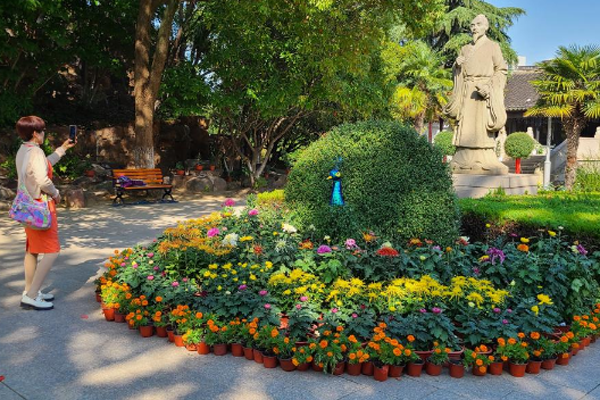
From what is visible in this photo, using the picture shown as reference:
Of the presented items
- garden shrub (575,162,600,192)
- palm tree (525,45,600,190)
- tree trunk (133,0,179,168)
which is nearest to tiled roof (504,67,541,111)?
palm tree (525,45,600,190)

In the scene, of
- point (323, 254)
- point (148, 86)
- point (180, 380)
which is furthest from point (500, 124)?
point (148, 86)

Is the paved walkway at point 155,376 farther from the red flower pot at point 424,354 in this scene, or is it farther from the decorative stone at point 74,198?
the decorative stone at point 74,198

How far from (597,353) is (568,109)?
14767mm

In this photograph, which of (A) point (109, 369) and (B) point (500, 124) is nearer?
(A) point (109, 369)

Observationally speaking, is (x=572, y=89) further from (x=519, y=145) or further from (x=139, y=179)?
(x=139, y=179)

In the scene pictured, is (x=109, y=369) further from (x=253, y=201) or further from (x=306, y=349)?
(x=253, y=201)

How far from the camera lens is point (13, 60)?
46.7ft

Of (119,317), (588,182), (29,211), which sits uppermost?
(29,211)

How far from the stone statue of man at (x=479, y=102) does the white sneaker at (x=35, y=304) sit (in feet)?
23.9

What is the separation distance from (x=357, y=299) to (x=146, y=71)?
11.4 metres

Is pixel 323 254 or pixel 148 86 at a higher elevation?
pixel 148 86

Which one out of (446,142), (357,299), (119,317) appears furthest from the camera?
(446,142)

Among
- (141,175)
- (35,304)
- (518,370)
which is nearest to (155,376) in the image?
(35,304)

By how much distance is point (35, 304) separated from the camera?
482 centimetres
